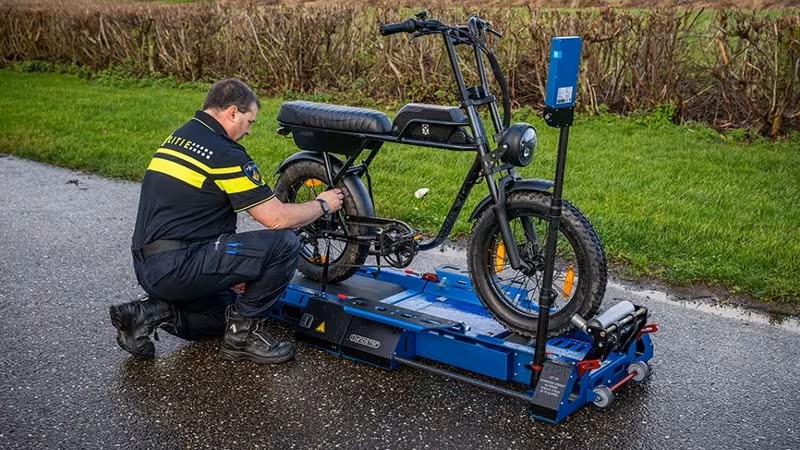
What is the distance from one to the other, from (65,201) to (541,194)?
523 centimetres

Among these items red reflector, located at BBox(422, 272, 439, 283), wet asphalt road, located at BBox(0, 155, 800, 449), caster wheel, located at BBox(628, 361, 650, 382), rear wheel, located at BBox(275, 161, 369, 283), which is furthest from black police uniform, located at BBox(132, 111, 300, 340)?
caster wheel, located at BBox(628, 361, 650, 382)

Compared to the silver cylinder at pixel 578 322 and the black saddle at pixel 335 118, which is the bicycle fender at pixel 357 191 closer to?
the black saddle at pixel 335 118

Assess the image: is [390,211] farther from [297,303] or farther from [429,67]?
[429,67]

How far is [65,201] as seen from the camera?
8.41 m

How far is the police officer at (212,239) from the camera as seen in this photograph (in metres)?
4.82

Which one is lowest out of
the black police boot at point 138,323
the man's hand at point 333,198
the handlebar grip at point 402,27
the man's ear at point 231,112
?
the black police boot at point 138,323

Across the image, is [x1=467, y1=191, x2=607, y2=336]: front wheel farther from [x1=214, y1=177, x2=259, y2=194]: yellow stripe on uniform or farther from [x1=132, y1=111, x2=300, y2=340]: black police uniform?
[x1=214, y1=177, x2=259, y2=194]: yellow stripe on uniform

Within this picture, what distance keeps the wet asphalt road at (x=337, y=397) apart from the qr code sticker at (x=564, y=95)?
150cm

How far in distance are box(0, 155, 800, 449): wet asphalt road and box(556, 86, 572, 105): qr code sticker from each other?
1498 mm

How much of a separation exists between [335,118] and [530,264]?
1.49m

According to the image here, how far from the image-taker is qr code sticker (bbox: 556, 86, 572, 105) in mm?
3906

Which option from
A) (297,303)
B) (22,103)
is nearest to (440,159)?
(297,303)

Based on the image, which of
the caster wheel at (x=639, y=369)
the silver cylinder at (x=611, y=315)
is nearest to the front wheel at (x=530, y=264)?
the silver cylinder at (x=611, y=315)

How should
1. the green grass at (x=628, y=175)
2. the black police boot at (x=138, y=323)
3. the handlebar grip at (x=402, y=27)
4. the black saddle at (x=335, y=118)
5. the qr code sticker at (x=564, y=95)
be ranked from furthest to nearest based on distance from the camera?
1. the green grass at (x=628, y=175)
2. the black saddle at (x=335, y=118)
3. the handlebar grip at (x=402, y=27)
4. the black police boot at (x=138, y=323)
5. the qr code sticker at (x=564, y=95)
